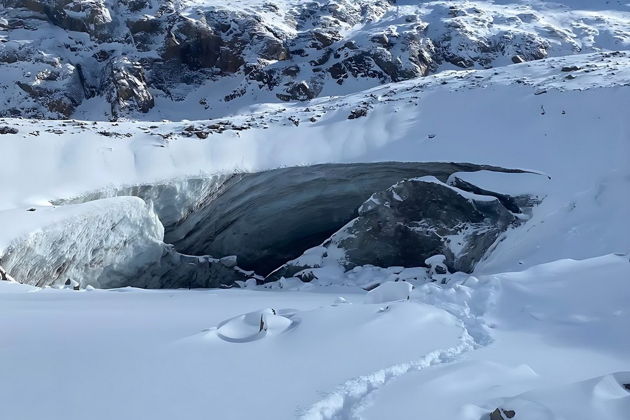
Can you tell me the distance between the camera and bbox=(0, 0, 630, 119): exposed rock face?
3231 centimetres

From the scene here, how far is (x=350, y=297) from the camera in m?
10.3

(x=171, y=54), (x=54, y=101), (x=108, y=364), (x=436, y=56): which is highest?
(x=108, y=364)

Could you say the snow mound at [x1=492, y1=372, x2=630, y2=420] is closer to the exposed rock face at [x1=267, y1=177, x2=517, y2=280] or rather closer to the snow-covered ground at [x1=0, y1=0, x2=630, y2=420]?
the snow-covered ground at [x1=0, y1=0, x2=630, y2=420]

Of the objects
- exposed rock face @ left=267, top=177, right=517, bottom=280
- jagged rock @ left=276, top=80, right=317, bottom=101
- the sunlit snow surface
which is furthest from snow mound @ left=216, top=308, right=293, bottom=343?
jagged rock @ left=276, top=80, right=317, bottom=101

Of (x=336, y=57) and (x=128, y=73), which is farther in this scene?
(x=336, y=57)

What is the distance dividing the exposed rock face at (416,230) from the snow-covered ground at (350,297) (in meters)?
0.47

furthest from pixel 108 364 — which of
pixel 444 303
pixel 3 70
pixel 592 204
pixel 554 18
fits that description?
pixel 554 18

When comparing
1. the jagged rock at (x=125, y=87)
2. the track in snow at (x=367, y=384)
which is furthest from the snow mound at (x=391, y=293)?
the jagged rock at (x=125, y=87)

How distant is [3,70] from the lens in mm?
31844

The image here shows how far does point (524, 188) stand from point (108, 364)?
489 inches

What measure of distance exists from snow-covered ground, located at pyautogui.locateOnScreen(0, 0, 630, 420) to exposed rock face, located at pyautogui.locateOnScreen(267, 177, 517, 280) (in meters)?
0.47

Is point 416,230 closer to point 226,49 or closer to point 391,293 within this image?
point 391,293

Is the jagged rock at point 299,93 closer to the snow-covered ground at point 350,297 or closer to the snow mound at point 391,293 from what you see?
the snow-covered ground at point 350,297

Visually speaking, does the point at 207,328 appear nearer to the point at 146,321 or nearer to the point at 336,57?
the point at 146,321
